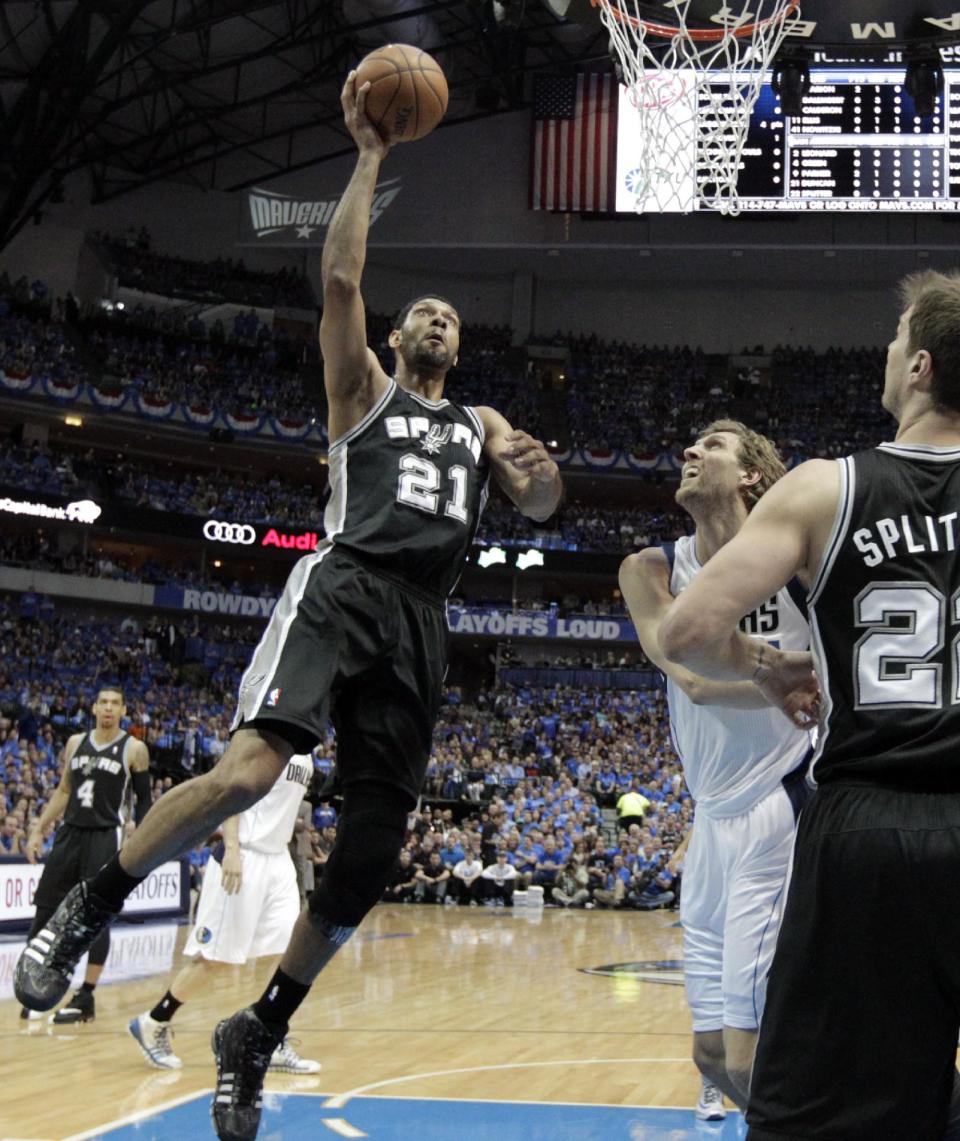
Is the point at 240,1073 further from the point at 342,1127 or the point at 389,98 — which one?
the point at 389,98

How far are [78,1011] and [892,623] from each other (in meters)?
7.60

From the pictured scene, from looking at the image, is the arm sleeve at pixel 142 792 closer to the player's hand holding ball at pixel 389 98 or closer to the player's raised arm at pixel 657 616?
the player's raised arm at pixel 657 616

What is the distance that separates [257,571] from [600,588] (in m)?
9.72

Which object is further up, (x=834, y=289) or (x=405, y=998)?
(x=834, y=289)

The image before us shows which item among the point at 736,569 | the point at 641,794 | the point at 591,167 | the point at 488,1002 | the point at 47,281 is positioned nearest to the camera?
the point at 736,569

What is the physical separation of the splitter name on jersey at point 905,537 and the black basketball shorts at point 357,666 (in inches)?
69.3

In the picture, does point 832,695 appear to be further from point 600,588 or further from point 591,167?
point 600,588

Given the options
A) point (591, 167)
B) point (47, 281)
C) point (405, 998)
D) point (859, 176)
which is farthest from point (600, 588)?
point (405, 998)

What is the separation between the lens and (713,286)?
36.5m

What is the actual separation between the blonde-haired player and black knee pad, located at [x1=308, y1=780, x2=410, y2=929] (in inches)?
129

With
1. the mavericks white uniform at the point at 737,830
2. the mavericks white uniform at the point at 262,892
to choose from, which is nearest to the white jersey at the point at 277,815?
the mavericks white uniform at the point at 262,892

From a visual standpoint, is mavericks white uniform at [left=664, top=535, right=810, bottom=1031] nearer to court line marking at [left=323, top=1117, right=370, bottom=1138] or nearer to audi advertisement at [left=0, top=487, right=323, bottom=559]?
court line marking at [left=323, top=1117, right=370, bottom=1138]

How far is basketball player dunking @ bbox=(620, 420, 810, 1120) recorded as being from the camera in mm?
4242

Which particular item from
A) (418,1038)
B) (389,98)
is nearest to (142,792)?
(418,1038)
